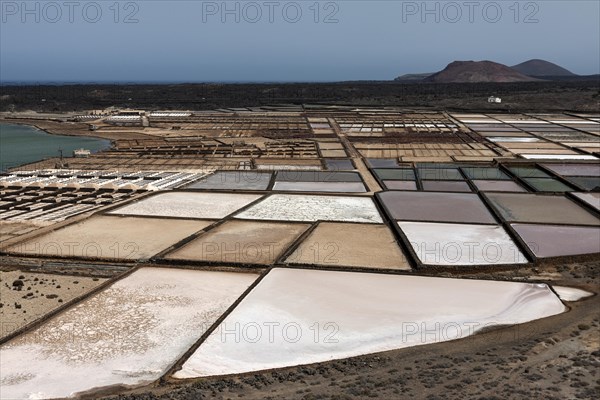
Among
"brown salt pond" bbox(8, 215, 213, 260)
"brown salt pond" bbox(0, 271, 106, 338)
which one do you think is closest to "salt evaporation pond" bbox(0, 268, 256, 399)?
"brown salt pond" bbox(0, 271, 106, 338)

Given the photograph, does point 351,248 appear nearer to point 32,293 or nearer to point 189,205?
point 189,205

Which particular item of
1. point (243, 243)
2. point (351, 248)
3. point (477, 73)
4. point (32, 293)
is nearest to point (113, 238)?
point (243, 243)

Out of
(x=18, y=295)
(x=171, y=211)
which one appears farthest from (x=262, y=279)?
(x=171, y=211)

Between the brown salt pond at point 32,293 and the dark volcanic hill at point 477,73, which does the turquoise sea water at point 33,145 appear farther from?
the dark volcanic hill at point 477,73

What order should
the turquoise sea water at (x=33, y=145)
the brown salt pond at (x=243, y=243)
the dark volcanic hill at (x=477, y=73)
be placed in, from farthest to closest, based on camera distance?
the dark volcanic hill at (x=477, y=73), the turquoise sea water at (x=33, y=145), the brown salt pond at (x=243, y=243)

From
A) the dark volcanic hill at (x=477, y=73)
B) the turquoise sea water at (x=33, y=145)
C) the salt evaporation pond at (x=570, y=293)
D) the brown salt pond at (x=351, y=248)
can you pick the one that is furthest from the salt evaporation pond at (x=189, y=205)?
the dark volcanic hill at (x=477, y=73)

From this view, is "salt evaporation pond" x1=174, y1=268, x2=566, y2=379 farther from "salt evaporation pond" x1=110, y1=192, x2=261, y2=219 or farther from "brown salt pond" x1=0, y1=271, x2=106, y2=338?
"salt evaporation pond" x1=110, y1=192, x2=261, y2=219
